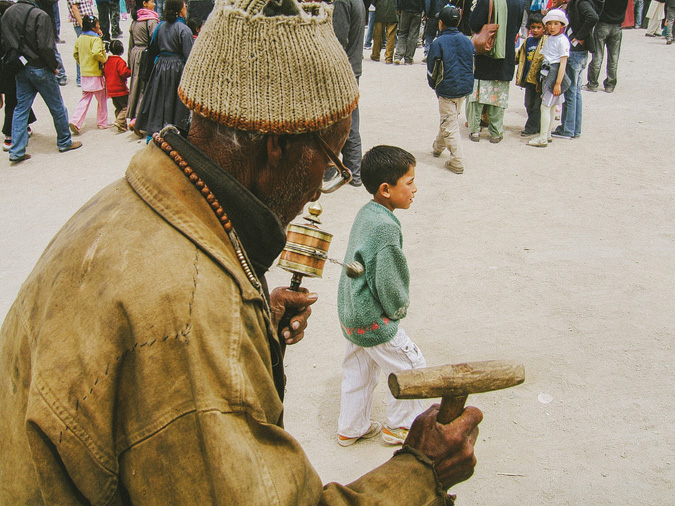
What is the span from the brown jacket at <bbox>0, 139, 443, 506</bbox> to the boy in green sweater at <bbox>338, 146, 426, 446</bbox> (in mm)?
1895

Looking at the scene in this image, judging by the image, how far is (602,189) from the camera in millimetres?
7426

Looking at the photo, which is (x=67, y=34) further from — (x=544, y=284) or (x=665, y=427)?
(x=665, y=427)

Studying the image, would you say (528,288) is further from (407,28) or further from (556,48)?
(407,28)

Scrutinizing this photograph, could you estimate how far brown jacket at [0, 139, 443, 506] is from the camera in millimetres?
1152

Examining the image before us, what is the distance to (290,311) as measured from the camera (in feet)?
7.18

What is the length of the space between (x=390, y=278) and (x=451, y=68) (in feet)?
17.4

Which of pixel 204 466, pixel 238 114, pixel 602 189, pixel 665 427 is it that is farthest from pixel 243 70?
pixel 602 189

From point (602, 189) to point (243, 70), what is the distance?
7.02 metres

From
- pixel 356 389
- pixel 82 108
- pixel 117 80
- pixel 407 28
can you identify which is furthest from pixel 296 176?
pixel 407 28

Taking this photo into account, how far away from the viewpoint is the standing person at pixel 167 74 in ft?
24.7

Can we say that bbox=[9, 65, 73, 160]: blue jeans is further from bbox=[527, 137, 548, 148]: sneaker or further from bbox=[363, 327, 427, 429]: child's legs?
bbox=[363, 327, 427, 429]: child's legs

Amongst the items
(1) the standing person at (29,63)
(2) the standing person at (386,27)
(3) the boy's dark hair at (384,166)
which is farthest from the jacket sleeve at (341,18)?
(2) the standing person at (386,27)

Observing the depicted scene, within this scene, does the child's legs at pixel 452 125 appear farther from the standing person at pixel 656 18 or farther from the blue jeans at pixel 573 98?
the standing person at pixel 656 18

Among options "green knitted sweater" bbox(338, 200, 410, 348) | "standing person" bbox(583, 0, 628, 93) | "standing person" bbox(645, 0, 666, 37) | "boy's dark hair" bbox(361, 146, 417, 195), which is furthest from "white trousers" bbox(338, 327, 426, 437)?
"standing person" bbox(645, 0, 666, 37)
